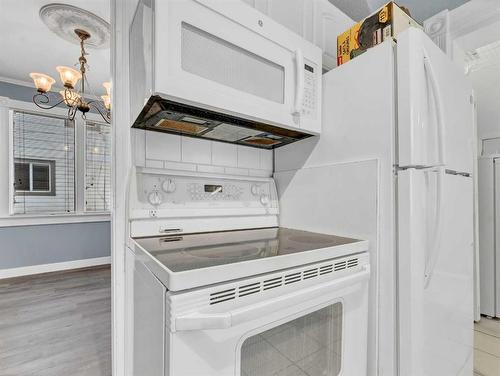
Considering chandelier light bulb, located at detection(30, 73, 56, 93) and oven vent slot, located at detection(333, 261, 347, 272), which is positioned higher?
chandelier light bulb, located at detection(30, 73, 56, 93)

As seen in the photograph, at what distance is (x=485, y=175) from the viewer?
236cm

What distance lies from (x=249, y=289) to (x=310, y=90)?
38.2 inches

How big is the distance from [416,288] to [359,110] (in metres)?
0.76

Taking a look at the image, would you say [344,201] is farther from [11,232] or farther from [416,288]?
[11,232]

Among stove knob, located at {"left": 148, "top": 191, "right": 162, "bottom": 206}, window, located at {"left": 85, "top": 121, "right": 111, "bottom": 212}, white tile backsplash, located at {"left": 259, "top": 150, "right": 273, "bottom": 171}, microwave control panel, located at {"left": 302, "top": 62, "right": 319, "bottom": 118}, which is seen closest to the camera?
stove knob, located at {"left": 148, "top": 191, "right": 162, "bottom": 206}

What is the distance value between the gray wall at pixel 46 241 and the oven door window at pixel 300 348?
3.77m

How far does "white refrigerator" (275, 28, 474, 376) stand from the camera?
1.00 meters

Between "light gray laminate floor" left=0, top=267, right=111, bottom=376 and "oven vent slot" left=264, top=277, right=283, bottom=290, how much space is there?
1495 millimetres

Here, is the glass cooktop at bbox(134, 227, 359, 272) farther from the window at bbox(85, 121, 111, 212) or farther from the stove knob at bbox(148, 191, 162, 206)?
the window at bbox(85, 121, 111, 212)

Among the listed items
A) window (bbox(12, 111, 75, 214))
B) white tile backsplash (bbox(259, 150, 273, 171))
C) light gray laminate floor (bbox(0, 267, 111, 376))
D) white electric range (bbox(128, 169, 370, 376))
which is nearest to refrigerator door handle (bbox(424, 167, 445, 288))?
white electric range (bbox(128, 169, 370, 376))

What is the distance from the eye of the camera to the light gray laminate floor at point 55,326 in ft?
5.43

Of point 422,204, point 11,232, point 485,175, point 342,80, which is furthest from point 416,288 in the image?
point 11,232

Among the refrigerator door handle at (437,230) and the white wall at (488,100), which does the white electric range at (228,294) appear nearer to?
the refrigerator door handle at (437,230)

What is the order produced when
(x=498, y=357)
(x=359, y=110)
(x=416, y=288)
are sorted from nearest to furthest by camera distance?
(x=416, y=288), (x=359, y=110), (x=498, y=357)
